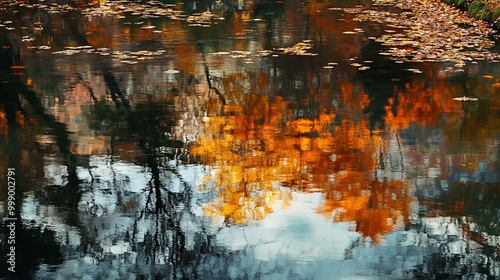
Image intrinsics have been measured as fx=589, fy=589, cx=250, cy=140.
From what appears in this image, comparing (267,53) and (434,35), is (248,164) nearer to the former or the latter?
(267,53)

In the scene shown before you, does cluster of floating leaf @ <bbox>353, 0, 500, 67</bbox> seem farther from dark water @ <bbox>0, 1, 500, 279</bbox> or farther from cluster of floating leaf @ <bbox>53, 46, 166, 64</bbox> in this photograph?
cluster of floating leaf @ <bbox>53, 46, 166, 64</bbox>

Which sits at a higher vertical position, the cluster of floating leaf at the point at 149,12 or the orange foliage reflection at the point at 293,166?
the cluster of floating leaf at the point at 149,12

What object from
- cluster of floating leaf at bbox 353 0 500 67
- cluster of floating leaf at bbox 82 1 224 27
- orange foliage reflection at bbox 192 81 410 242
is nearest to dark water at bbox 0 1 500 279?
orange foliage reflection at bbox 192 81 410 242

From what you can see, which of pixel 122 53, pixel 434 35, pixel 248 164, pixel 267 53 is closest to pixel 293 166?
pixel 248 164

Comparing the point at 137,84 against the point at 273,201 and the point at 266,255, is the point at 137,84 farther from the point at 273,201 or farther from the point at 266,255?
the point at 266,255

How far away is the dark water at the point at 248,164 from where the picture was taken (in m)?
4.38

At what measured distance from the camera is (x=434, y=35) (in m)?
13.7

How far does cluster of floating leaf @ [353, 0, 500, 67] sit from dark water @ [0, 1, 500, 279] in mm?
617

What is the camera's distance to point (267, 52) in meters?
11.8

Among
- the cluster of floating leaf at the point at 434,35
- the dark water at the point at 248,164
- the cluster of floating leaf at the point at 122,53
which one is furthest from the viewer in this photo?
the cluster of floating leaf at the point at 434,35

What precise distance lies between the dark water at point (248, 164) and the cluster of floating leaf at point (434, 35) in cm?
62

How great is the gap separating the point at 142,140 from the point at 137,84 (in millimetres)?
2636

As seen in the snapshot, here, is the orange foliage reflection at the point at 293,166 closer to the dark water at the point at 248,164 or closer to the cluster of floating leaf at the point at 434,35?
the dark water at the point at 248,164

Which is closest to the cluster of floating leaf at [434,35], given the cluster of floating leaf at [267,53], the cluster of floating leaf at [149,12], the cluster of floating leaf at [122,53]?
the cluster of floating leaf at [267,53]
